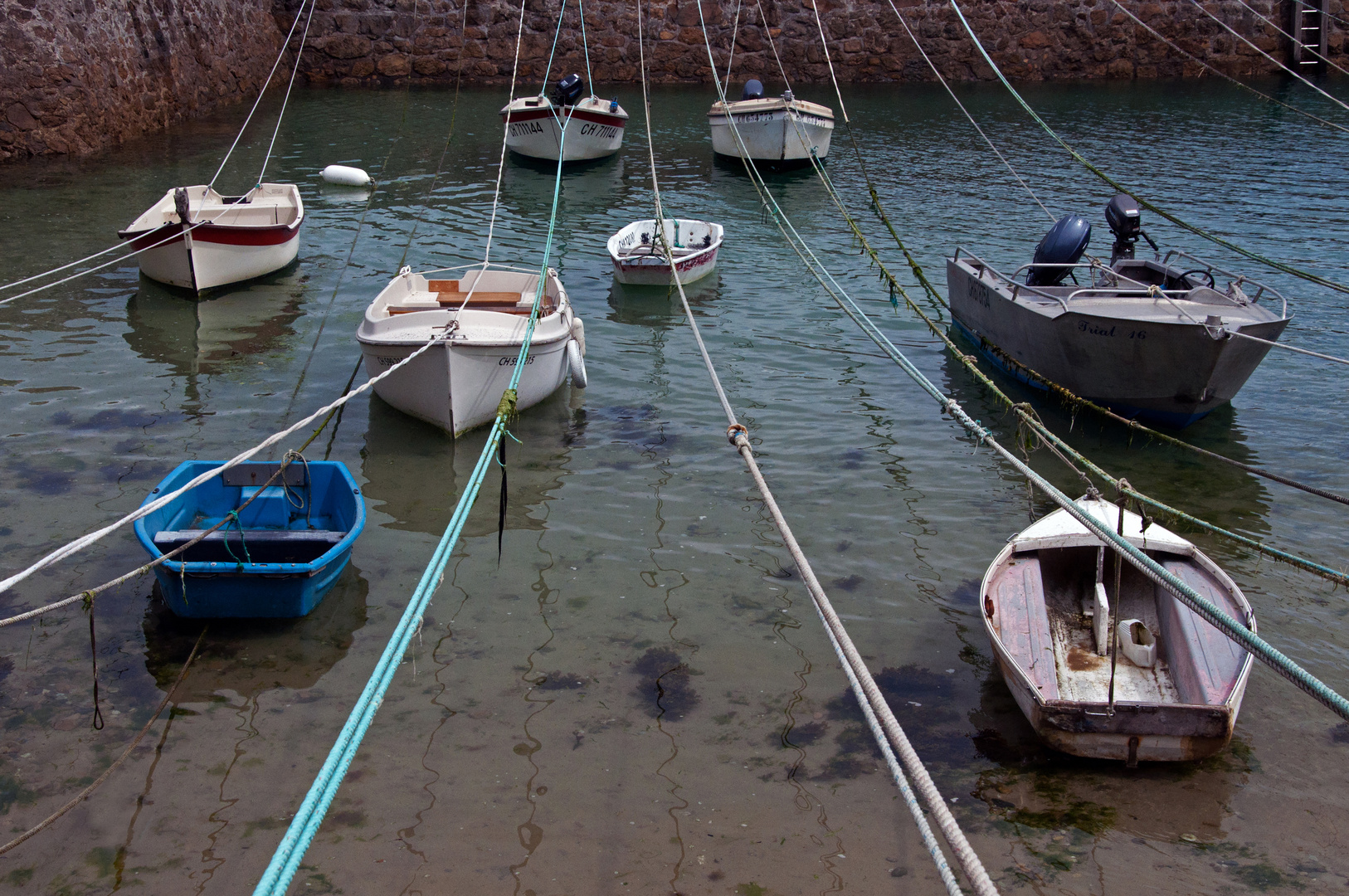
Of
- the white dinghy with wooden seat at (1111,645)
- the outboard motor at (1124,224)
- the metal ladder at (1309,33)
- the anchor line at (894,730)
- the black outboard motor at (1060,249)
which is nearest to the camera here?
the anchor line at (894,730)

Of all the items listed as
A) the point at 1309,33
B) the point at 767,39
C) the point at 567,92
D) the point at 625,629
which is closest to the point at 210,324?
the point at 625,629

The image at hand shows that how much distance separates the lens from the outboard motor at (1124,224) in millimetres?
13000

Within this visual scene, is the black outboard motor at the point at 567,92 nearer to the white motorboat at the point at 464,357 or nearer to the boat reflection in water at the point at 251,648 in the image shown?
the white motorboat at the point at 464,357

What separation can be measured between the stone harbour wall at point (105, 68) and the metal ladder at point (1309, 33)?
111ft

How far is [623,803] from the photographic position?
20.1ft

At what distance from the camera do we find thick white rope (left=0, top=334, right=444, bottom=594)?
17.2 ft

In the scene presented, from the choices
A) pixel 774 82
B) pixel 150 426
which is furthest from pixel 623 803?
pixel 774 82

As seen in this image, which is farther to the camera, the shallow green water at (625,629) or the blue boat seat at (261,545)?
the blue boat seat at (261,545)

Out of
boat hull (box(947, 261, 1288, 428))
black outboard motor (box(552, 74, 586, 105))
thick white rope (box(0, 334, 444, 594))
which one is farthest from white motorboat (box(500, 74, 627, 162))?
thick white rope (box(0, 334, 444, 594))

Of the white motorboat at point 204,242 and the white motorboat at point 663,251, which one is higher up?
the white motorboat at point 663,251

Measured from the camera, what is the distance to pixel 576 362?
11586mm

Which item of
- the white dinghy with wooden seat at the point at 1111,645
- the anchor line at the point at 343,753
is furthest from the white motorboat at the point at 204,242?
the white dinghy with wooden seat at the point at 1111,645

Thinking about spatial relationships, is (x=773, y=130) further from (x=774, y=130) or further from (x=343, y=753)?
(x=343, y=753)

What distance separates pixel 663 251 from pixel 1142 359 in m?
7.56
